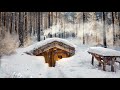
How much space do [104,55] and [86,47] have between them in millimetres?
525

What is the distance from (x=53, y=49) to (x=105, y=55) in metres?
1.41

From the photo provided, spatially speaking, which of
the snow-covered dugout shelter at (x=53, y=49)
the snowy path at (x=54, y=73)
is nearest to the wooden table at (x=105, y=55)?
the snow-covered dugout shelter at (x=53, y=49)

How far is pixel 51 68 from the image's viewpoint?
600 cm

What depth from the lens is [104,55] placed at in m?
5.96

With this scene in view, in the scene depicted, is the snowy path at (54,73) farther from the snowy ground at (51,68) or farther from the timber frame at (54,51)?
the timber frame at (54,51)

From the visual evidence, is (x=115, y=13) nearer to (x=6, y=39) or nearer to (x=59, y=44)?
(x=59, y=44)

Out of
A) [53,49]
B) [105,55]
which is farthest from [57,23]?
[105,55]

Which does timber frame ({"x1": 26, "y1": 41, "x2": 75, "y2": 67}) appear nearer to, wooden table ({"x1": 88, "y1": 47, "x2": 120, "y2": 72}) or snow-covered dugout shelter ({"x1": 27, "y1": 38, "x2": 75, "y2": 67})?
snow-covered dugout shelter ({"x1": 27, "y1": 38, "x2": 75, "y2": 67})

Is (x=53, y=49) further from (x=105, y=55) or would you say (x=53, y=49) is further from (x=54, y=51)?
(x=105, y=55)

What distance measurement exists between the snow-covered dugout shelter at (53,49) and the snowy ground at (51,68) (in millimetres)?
113

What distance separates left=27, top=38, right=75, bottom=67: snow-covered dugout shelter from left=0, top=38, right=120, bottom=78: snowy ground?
0.11 meters

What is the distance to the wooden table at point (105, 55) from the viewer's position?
19.6 ft
